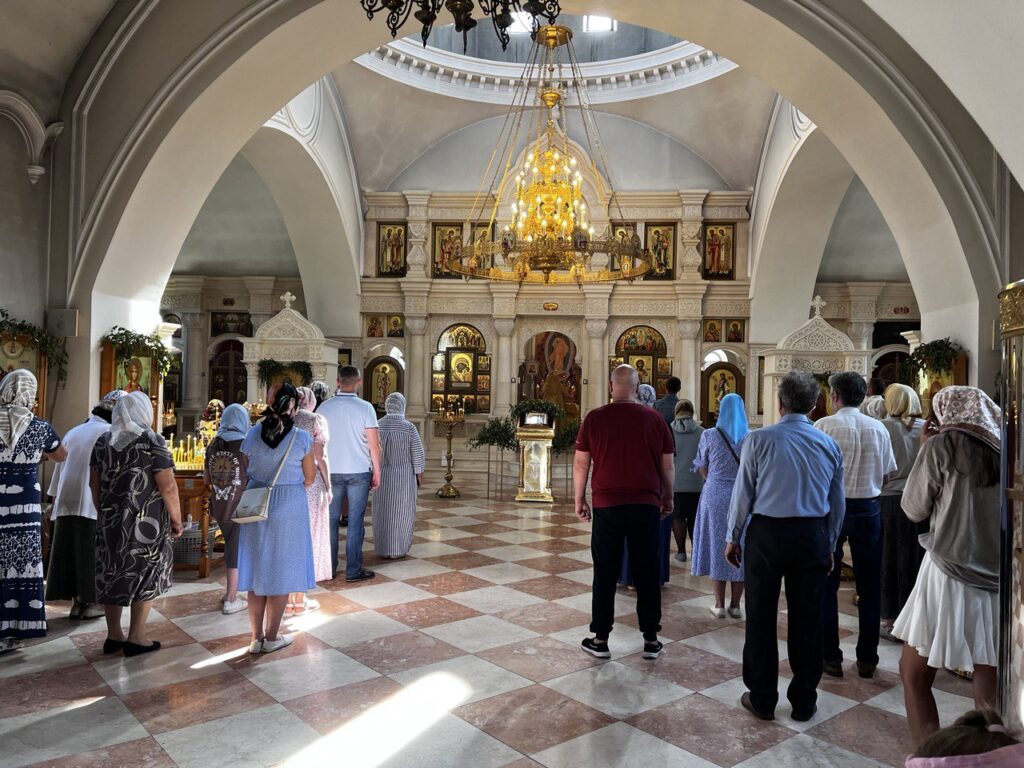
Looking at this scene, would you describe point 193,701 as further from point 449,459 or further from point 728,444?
point 449,459

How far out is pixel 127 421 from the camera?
161 inches

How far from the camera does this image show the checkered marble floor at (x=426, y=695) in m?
3.15

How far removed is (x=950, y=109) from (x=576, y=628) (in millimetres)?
5323

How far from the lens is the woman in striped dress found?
6.75m

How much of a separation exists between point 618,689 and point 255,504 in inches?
81.6

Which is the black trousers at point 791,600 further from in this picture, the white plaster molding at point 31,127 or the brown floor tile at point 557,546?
the white plaster molding at point 31,127

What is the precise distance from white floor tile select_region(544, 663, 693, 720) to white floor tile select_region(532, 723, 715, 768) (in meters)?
0.23

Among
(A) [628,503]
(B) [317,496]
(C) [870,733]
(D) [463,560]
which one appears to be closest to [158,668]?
(B) [317,496]

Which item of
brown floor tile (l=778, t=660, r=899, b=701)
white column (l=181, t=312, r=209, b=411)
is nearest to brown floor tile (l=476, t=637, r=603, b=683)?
brown floor tile (l=778, t=660, r=899, b=701)

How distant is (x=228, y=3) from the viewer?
269 inches

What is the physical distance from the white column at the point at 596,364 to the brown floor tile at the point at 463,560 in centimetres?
893

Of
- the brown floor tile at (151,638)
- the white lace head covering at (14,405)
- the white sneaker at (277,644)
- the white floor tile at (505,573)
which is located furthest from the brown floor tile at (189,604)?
the white floor tile at (505,573)

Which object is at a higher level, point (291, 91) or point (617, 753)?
point (291, 91)

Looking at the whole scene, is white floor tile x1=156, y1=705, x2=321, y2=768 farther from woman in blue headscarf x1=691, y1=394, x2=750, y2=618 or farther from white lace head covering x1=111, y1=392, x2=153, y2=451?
woman in blue headscarf x1=691, y1=394, x2=750, y2=618
